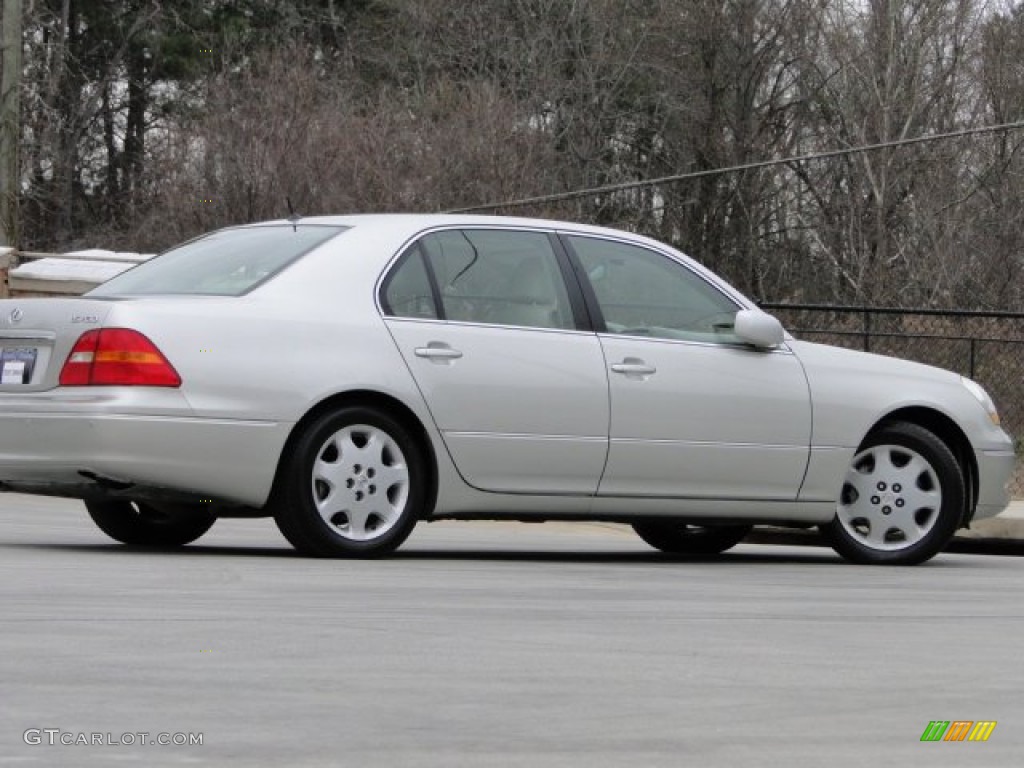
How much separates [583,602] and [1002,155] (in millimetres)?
32229

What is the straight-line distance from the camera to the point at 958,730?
578 cm

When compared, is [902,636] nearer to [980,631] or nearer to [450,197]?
[980,631]

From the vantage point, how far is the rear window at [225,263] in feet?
34.5

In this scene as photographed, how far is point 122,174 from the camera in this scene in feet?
157

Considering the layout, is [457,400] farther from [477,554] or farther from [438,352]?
[477,554]

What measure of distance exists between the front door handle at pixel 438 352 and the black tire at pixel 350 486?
0.32 meters

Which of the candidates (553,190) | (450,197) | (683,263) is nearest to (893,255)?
(553,190)

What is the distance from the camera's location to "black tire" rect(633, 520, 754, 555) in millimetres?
12578

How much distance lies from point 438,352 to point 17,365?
5.89 ft

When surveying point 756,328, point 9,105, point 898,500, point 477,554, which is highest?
point 9,105

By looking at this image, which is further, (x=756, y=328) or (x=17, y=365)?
(x=756, y=328)

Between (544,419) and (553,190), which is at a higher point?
(553,190)

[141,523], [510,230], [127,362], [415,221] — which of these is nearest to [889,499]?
[510,230]

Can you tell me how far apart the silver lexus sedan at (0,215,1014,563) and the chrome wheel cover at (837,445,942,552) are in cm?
1
